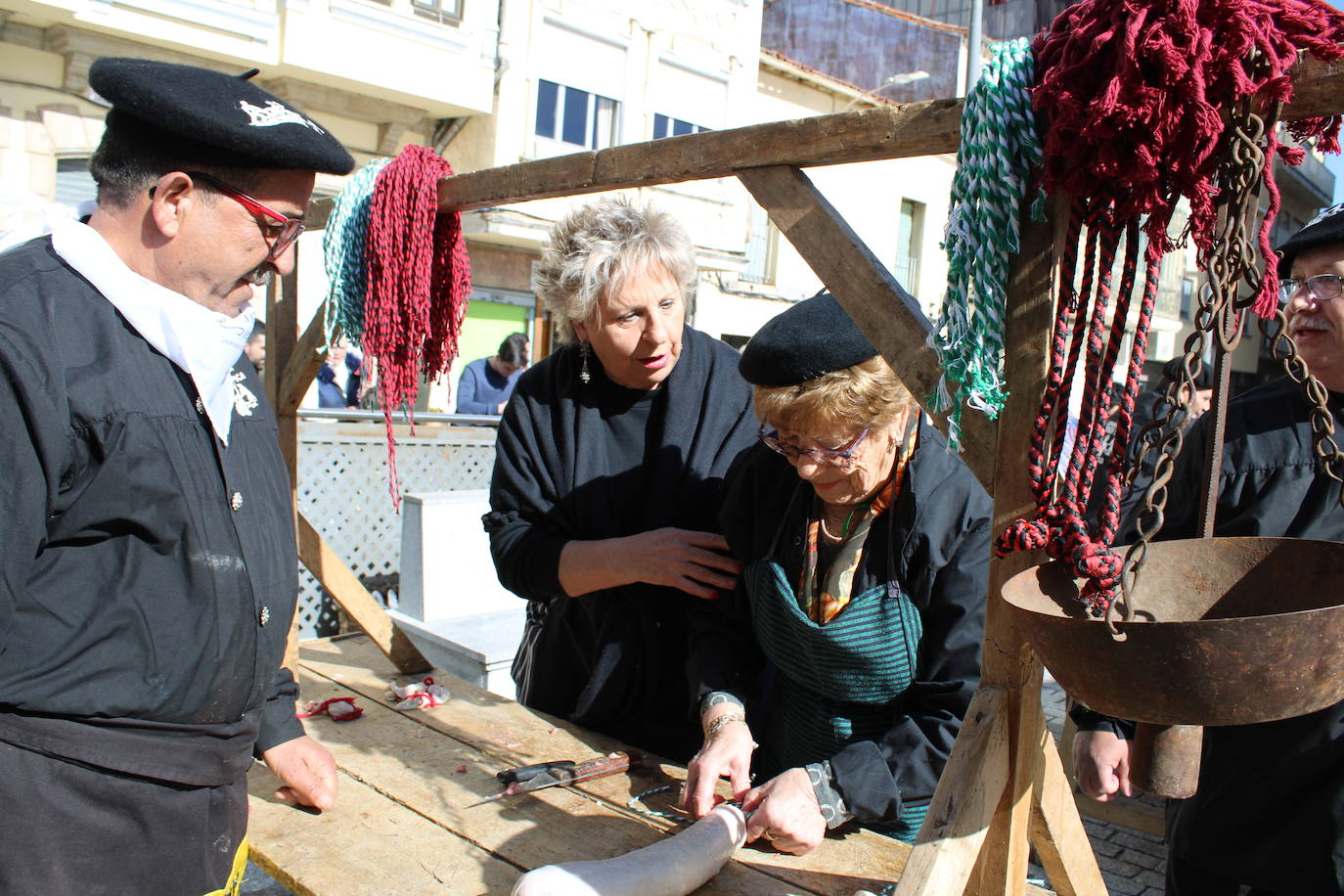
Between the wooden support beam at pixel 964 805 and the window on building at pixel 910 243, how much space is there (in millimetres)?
20253

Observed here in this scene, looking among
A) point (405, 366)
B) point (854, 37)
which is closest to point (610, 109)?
point (854, 37)

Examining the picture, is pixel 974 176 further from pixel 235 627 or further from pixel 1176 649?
pixel 235 627

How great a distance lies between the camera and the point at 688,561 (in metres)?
2.21

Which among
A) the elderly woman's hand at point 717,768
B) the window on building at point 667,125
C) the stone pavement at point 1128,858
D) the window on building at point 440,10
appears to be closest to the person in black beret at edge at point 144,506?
the elderly woman's hand at point 717,768

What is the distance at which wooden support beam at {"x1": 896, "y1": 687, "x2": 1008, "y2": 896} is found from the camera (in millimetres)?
1435

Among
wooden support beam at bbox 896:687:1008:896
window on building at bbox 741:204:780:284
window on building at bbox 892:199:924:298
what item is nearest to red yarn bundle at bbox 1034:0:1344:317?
wooden support beam at bbox 896:687:1008:896

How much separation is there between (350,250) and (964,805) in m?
2.29

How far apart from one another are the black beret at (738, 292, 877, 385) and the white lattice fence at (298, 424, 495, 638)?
389cm

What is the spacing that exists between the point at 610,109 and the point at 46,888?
1527cm

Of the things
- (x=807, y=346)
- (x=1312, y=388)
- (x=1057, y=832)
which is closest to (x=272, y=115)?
(x=807, y=346)

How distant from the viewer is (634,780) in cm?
229

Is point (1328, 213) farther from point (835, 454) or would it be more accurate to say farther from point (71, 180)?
point (71, 180)

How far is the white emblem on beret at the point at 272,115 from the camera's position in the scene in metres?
1.62

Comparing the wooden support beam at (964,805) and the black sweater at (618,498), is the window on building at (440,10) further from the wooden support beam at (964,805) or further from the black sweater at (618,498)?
the wooden support beam at (964,805)
